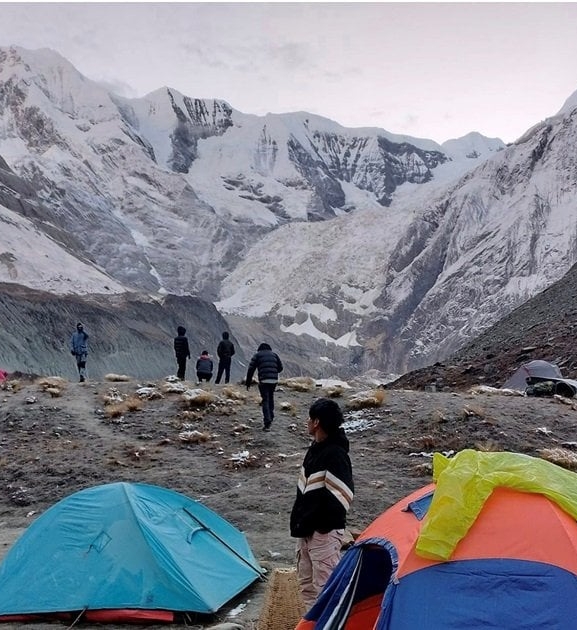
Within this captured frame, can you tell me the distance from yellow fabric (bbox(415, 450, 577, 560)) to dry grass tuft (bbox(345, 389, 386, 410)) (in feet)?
37.6

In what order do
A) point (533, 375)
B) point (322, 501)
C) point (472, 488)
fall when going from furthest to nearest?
point (533, 375)
point (322, 501)
point (472, 488)

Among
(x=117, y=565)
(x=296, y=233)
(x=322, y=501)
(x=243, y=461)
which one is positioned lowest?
(x=243, y=461)

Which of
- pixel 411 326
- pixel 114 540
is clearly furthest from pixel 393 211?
pixel 114 540

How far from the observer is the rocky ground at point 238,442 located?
1059 cm

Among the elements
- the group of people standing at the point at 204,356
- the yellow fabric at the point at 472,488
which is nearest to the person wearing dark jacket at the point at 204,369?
the group of people standing at the point at 204,356

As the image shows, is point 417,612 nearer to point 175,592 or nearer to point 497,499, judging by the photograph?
point 497,499

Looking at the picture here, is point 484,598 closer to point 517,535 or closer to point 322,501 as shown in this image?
point 517,535

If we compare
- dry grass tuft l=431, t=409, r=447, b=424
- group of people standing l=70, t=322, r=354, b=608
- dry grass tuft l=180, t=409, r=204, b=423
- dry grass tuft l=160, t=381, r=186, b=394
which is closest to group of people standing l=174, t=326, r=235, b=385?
dry grass tuft l=160, t=381, r=186, b=394

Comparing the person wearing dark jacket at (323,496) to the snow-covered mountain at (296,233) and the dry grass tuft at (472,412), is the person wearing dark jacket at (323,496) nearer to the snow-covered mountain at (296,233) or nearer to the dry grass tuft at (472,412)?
the dry grass tuft at (472,412)

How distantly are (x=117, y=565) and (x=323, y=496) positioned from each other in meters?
2.44

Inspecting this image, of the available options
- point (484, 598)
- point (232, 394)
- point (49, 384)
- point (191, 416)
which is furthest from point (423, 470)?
point (49, 384)

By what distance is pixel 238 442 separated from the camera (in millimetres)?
14117

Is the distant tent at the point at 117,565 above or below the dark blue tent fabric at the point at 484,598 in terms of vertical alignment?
below

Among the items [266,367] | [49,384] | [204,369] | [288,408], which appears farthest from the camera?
[204,369]
